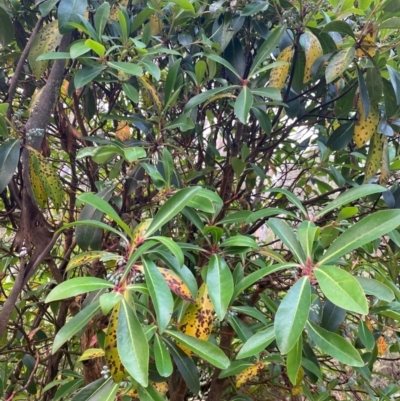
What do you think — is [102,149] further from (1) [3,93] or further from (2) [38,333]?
(2) [38,333]

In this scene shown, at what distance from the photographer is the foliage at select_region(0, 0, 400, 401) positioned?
1.78ft

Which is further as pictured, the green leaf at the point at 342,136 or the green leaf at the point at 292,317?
the green leaf at the point at 342,136

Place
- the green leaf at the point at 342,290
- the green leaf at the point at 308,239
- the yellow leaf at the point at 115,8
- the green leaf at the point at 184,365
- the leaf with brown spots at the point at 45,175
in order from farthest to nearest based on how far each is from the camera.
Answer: the yellow leaf at the point at 115,8 → the leaf with brown spots at the point at 45,175 → the green leaf at the point at 184,365 → the green leaf at the point at 308,239 → the green leaf at the point at 342,290

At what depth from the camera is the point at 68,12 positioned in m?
0.71

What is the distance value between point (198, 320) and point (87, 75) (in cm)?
49

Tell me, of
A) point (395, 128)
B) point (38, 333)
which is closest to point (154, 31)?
point (395, 128)

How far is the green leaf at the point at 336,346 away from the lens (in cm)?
51

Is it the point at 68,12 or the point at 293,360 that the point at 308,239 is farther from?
the point at 68,12

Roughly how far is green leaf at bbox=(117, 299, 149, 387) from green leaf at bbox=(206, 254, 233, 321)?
0.11m

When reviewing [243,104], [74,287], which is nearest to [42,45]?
[243,104]

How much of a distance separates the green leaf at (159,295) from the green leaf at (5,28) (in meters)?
0.66

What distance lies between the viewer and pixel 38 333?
1.19 meters

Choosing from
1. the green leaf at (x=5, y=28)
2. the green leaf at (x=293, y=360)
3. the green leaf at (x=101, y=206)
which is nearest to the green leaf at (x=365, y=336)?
the green leaf at (x=293, y=360)

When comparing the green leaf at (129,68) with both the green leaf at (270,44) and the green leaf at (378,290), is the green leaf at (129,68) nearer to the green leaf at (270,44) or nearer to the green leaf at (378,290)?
the green leaf at (270,44)
